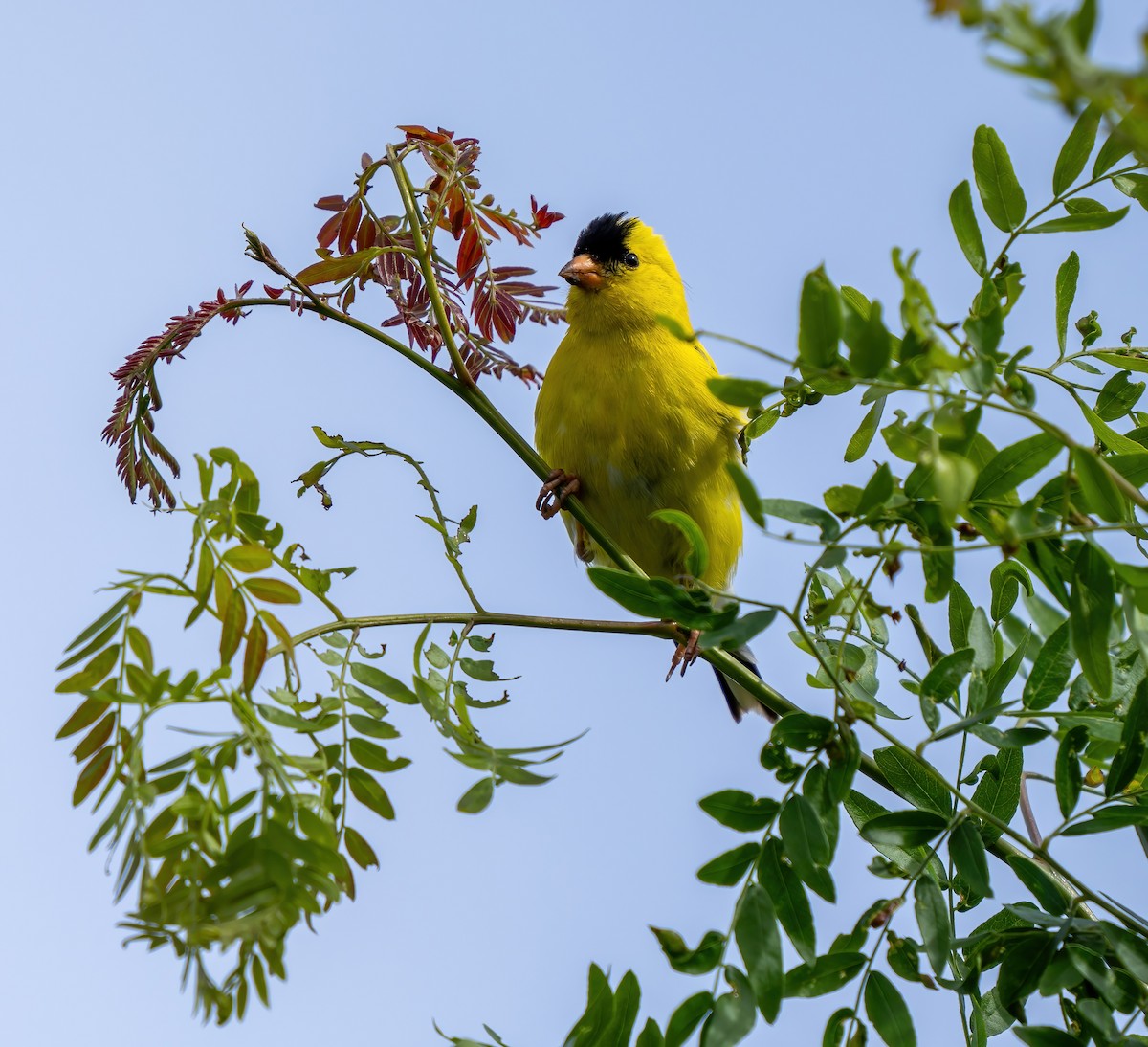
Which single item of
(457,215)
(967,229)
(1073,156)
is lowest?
(967,229)

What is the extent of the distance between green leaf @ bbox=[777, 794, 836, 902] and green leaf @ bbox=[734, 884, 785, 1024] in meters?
0.05

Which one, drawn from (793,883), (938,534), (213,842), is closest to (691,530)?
(938,534)

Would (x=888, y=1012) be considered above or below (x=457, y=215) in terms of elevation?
below

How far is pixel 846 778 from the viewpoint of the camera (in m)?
1.29

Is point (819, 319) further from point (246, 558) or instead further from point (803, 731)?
point (246, 558)

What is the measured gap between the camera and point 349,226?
190 centimetres

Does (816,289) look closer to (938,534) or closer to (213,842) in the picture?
(938,534)

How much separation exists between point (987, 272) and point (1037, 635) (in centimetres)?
49

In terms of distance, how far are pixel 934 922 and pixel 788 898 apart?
17 centimetres

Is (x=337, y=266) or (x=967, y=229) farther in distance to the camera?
(x=337, y=266)

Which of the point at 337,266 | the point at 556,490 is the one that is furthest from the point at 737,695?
the point at 337,266

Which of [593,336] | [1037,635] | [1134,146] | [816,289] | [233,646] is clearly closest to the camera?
[1134,146]

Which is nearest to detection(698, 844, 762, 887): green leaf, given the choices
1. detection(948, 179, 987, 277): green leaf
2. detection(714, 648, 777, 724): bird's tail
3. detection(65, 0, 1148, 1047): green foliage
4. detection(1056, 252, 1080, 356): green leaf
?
detection(65, 0, 1148, 1047): green foliage

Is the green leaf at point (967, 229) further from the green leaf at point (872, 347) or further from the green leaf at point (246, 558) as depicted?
the green leaf at point (246, 558)
